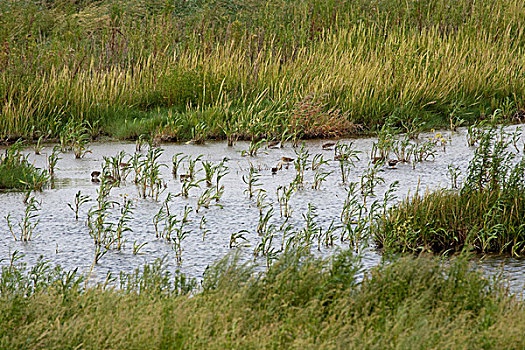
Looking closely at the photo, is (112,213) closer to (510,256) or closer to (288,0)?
(510,256)

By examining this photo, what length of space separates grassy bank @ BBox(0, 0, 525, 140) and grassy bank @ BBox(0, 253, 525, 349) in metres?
5.58

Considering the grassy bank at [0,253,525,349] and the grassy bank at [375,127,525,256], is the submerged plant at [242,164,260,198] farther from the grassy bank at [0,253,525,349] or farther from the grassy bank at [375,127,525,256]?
the grassy bank at [0,253,525,349]

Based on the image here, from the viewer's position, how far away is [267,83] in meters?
12.0

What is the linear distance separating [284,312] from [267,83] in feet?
27.7

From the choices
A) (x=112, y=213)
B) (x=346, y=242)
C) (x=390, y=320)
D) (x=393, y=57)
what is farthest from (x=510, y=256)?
(x=393, y=57)

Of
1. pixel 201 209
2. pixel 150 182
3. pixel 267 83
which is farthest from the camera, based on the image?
pixel 267 83

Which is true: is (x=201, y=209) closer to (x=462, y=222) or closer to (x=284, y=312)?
(x=462, y=222)

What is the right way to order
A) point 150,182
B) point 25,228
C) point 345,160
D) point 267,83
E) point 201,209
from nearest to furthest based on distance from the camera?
1. point 25,228
2. point 201,209
3. point 150,182
4. point 345,160
5. point 267,83

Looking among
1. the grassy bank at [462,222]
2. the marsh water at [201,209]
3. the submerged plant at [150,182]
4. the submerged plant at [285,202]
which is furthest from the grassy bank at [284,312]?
the submerged plant at [150,182]

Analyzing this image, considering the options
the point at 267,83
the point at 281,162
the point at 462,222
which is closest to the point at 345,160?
the point at 281,162

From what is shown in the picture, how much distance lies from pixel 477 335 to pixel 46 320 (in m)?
2.16

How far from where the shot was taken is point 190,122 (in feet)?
34.2

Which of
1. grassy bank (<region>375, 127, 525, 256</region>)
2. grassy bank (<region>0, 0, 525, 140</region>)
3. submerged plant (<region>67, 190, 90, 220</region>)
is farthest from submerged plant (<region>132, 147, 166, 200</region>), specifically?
grassy bank (<region>375, 127, 525, 256</region>)

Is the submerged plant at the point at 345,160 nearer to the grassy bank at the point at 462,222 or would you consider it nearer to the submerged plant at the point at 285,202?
the submerged plant at the point at 285,202
